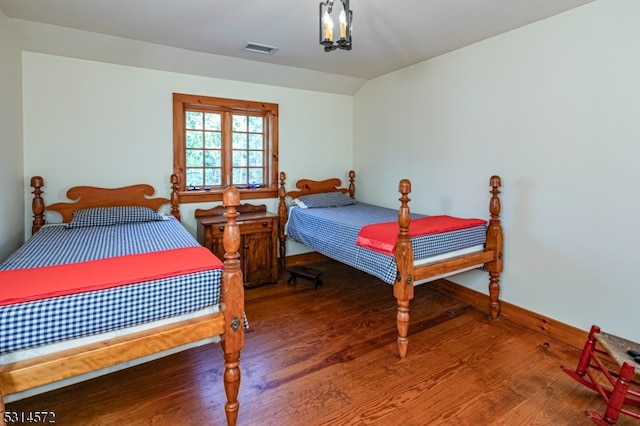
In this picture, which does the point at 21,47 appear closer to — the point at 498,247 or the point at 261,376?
the point at 261,376

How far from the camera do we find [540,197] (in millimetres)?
2738

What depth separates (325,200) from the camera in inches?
166

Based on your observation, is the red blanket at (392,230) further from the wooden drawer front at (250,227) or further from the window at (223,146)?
the window at (223,146)

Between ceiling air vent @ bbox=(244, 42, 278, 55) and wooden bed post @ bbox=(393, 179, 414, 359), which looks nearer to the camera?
wooden bed post @ bbox=(393, 179, 414, 359)

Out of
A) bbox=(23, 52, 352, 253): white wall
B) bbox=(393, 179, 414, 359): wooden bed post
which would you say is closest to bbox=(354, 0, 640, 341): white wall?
bbox=(393, 179, 414, 359): wooden bed post

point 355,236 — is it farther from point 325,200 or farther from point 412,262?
point 325,200

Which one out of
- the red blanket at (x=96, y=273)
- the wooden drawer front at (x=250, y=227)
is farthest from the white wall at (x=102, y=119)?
the red blanket at (x=96, y=273)

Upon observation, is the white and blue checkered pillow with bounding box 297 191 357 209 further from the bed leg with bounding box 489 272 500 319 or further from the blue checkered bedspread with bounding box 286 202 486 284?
the bed leg with bounding box 489 272 500 319

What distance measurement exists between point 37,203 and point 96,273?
1.97 meters

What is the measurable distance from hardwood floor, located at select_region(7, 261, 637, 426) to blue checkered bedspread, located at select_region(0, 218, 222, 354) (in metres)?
0.65

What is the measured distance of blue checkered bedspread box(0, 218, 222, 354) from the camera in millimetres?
1326

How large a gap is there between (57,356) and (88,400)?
30.3 inches

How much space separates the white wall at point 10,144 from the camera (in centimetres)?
252

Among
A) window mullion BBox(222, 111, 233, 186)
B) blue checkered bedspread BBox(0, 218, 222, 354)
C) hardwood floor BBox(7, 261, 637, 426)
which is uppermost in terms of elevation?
→ window mullion BBox(222, 111, 233, 186)
